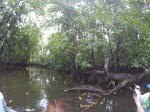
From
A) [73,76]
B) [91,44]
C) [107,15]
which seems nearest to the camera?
[107,15]

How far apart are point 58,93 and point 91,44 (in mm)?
2727

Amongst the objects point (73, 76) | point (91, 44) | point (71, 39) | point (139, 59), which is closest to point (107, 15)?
point (91, 44)

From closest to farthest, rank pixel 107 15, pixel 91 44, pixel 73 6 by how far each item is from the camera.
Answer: pixel 107 15 < pixel 91 44 < pixel 73 6

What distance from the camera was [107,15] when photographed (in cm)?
819

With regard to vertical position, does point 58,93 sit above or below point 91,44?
below

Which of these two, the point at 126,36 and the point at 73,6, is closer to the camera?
the point at 126,36

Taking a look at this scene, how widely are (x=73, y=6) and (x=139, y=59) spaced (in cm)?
426

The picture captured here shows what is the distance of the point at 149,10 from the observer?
7828mm

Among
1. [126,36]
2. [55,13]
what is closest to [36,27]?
[55,13]

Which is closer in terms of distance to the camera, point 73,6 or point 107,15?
point 107,15

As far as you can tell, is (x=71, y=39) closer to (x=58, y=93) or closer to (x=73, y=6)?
(x=73, y=6)

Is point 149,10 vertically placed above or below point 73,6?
below

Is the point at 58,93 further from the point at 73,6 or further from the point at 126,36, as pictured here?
the point at 73,6

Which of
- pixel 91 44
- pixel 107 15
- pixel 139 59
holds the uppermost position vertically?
pixel 107 15
